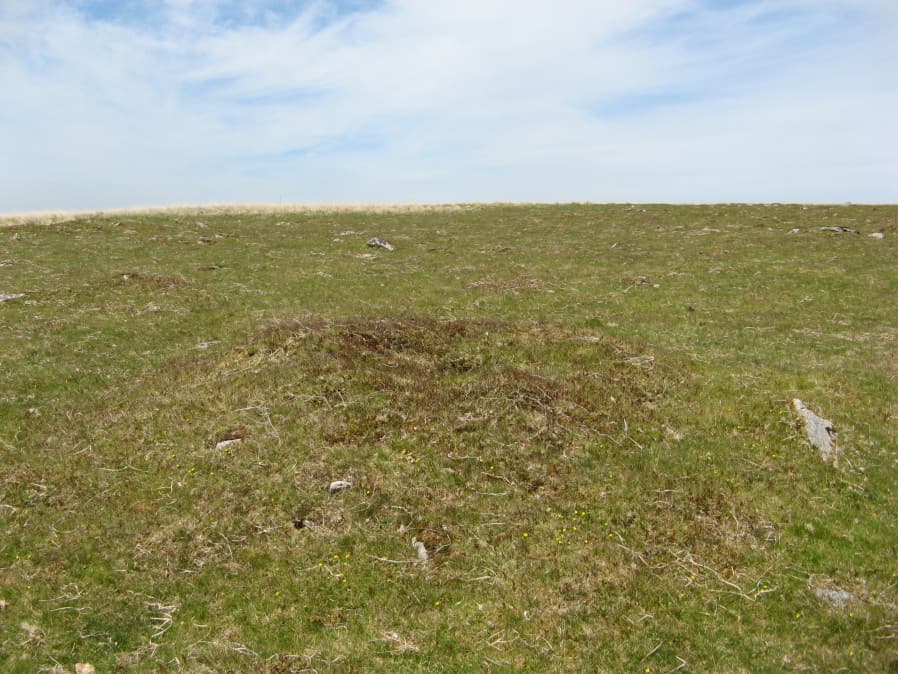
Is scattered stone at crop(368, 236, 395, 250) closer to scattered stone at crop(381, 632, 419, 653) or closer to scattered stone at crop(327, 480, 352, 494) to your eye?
scattered stone at crop(327, 480, 352, 494)

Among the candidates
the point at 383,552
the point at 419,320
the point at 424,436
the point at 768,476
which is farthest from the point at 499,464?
the point at 419,320

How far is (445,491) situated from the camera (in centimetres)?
1348

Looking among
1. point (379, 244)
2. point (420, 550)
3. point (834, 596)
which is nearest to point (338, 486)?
point (420, 550)

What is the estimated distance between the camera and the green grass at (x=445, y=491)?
9828mm

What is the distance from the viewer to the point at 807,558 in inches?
444

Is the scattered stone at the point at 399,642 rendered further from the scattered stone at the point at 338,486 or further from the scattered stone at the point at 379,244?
the scattered stone at the point at 379,244

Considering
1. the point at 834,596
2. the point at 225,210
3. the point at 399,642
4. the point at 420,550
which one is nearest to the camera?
the point at 399,642

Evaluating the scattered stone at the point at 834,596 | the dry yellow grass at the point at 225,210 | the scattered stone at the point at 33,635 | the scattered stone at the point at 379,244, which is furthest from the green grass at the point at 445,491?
the dry yellow grass at the point at 225,210

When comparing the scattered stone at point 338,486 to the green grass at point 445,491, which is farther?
the scattered stone at point 338,486

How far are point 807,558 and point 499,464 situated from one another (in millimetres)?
6684

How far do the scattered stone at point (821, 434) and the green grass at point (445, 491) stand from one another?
1.09 feet

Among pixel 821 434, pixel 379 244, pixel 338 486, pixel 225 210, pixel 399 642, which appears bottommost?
pixel 399 642

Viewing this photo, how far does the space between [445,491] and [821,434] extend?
9.99m

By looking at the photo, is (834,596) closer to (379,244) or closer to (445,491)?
(445,491)
